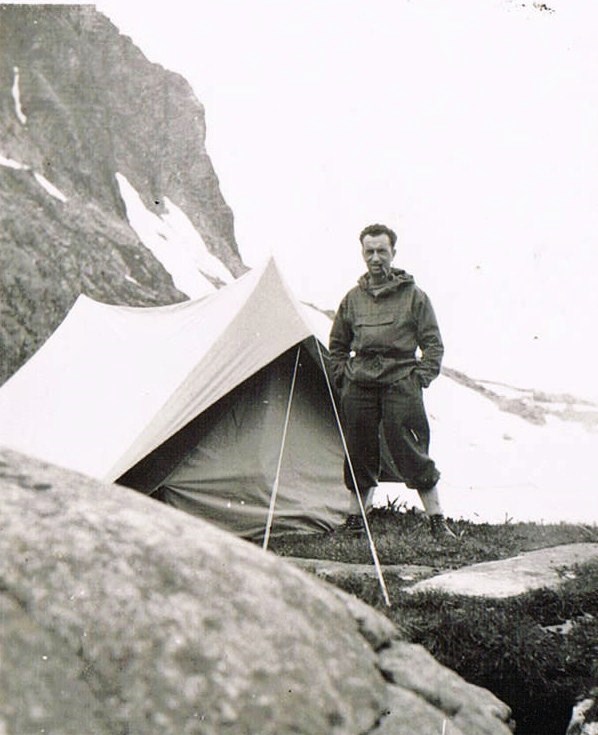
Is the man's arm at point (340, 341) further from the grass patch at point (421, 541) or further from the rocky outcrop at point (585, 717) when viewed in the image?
the rocky outcrop at point (585, 717)

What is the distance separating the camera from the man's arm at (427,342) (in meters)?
5.74

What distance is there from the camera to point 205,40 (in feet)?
66.7

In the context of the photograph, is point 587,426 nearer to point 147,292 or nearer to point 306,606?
point 147,292

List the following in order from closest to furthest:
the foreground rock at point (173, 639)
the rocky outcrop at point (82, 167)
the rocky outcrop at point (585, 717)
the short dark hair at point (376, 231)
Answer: the foreground rock at point (173, 639)
the rocky outcrop at point (585, 717)
the short dark hair at point (376, 231)
the rocky outcrop at point (82, 167)

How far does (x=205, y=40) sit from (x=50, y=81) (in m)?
4.44

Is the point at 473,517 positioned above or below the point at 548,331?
below

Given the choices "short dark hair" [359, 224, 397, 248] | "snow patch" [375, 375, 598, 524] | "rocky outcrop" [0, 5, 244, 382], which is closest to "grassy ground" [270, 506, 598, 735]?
"short dark hair" [359, 224, 397, 248]

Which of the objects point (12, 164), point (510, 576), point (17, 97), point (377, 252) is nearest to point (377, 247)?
point (377, 252)

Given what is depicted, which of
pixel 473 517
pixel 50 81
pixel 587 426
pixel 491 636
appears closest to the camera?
pixel 491 636

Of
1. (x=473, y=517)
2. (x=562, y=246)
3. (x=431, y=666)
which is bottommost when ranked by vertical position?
(x=473, y=517)

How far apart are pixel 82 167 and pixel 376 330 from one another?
11974 millimetres

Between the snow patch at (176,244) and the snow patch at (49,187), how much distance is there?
4.76 ft

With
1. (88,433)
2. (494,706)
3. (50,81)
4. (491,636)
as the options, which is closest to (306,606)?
(494,706)

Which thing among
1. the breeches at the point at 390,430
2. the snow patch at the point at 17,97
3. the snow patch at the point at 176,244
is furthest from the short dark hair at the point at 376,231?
the snow patch at the point at 17,97
